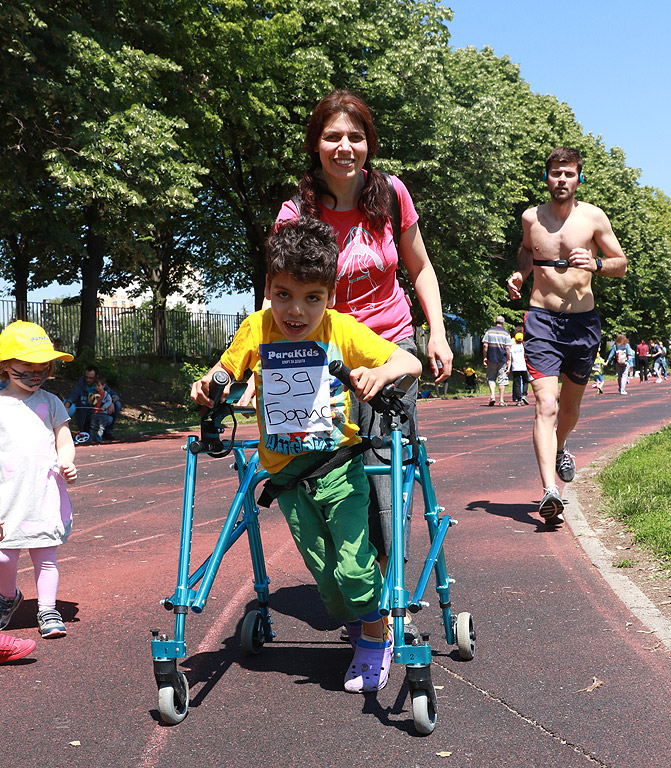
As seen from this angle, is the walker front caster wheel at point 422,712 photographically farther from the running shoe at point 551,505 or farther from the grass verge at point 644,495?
the running shoe at point 551,505

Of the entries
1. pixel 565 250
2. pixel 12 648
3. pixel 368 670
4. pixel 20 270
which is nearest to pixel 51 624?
pixel 12 648

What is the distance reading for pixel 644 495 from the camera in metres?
6.62

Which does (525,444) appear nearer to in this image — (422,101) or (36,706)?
(36,706)

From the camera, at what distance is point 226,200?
29453mm

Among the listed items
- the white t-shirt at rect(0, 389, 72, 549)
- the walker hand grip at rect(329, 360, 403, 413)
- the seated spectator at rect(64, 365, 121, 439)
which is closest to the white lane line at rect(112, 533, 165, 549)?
the white t-shirt at rect(0, 389, 72, 549)

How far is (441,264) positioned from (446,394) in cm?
428

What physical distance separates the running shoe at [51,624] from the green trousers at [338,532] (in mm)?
1565

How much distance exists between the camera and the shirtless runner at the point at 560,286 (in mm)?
6676

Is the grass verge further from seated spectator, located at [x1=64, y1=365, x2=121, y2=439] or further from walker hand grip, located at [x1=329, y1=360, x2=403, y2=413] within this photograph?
seated spectator, located at [x1=64, y1=365, x2=121, y2=439]

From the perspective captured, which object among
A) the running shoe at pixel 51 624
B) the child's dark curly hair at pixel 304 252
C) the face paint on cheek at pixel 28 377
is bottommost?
the running shoe at pixel 51 624

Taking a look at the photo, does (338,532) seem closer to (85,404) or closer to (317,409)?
(317,409)

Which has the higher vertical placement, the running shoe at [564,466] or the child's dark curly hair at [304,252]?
the child's dark curly hair at [304,252]

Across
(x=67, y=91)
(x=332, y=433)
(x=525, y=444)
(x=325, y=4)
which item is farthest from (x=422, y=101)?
(x=332, y=433)

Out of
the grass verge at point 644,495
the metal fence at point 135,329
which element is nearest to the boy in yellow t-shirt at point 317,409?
the grass verge at point 644,495
